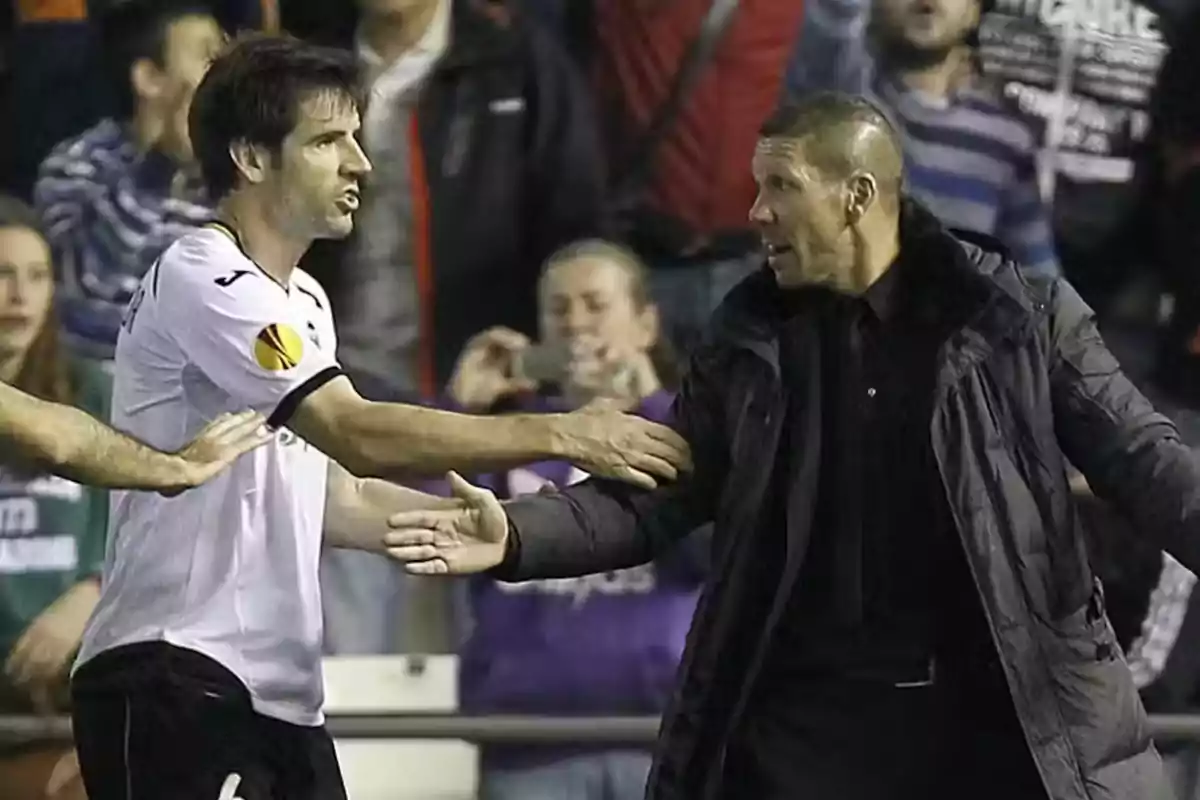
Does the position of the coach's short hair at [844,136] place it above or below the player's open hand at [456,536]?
above

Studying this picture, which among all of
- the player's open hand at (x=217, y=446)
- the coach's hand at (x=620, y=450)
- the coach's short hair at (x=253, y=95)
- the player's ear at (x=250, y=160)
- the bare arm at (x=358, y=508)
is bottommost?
the bare arm at (x=358, y=508)

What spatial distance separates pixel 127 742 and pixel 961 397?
1148 mm

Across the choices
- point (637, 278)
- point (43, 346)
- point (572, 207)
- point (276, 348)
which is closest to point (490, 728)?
point (637, 278)

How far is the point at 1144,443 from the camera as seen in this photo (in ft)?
7.77

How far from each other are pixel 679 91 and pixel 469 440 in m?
1.42

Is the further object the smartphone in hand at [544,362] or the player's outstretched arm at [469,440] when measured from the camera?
the smartphone in hand at [544,362]

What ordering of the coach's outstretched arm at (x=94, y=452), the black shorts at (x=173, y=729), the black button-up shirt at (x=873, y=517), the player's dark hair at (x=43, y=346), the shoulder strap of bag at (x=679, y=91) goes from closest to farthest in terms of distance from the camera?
1. the coach's outstretched arm at (x=94, y=452)
2. the black shorts at (x=173, y=729)
3. the black button-up shirt at (x=873, y=517)
4. the shoulder strap of bag at (x=679, y=91)
5. the player's dark hair at (x=43, y=346)

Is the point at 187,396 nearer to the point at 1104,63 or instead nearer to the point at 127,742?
the point at 127,742

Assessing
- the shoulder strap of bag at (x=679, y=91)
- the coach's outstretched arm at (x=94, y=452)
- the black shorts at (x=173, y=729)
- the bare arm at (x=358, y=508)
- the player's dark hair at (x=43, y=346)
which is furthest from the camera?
the player's dark hair at (x=43, y=346)

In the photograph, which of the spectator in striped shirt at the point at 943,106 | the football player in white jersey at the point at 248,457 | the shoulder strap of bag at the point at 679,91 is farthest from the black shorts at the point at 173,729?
the spectator in striped shirt at the point at 943,106

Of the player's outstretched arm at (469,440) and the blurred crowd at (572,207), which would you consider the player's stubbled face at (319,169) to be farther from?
the blurred crowd at (572,207)

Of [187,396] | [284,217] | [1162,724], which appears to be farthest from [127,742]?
[1162,724]

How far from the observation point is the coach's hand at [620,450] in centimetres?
245

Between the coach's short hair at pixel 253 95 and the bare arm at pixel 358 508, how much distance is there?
46 centimetres
